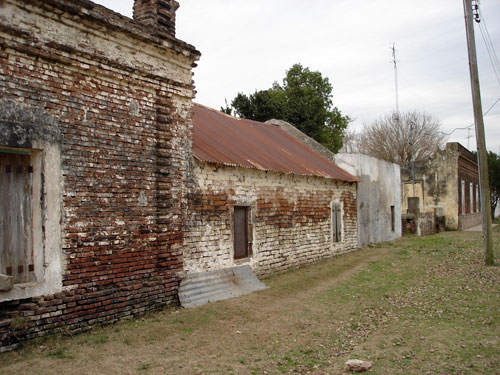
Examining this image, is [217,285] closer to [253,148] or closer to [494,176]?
[253,148]

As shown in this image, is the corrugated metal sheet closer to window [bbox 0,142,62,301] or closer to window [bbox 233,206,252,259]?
window [bbox 233,206,252,259]

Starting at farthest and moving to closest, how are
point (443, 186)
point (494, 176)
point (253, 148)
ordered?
point (494, 176)
point (443, 186)
point (253, 148)

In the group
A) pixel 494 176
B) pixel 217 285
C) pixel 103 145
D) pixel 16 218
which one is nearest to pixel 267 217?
pixel 217 285

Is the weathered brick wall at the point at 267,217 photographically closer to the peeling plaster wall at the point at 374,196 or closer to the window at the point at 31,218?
the peeling plaster wall at the point at 374,196

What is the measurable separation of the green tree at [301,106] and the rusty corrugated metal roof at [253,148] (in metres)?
8.12

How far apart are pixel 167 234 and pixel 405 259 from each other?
373 inches

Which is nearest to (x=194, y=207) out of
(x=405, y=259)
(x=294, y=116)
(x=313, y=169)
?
(x=313, y=169)

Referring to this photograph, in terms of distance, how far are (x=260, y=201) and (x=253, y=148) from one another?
2.15 meters

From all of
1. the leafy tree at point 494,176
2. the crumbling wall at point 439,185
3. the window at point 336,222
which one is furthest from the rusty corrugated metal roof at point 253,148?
the leafy tree at point 494,176

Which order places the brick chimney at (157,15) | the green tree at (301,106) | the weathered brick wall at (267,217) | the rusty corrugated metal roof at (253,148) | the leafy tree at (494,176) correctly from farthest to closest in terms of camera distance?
1. the leafy tree at (494,176)
2. the green tree at (301,106)
3. the rusty corrugated metal roof at (253,148)
4. the weathered brick wall at (267,217)
5. the brick chimney at (157,15)

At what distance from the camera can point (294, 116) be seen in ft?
92.2

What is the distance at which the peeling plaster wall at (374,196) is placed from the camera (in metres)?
18.0

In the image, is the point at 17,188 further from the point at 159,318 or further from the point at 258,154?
the point at 258,154

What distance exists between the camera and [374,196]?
18984 mm
